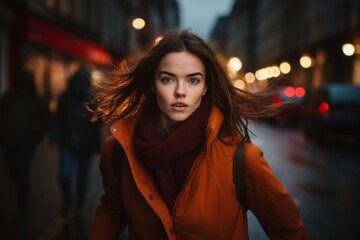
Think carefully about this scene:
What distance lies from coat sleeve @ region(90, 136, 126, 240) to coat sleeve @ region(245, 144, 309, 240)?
66cm

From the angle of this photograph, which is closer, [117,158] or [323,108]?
[117,158]

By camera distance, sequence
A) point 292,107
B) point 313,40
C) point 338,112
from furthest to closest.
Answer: point 313,40 < point 292,107 < point 338,112

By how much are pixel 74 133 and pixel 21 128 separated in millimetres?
673

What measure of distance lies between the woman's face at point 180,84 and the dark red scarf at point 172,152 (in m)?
0.06

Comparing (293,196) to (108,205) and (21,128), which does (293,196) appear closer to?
(21,128)

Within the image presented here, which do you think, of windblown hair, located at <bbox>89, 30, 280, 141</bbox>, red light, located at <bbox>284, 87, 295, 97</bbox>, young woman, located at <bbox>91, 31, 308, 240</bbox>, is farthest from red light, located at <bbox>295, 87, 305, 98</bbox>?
young woman, located at <bbox>91, 31, 308, 240</bbox>

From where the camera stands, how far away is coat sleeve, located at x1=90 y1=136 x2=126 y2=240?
2.21 meters

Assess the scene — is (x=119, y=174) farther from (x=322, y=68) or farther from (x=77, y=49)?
(x=322, y=68)

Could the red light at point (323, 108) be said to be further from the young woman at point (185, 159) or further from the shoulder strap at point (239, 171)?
the shoulder strap at point (239, 171)

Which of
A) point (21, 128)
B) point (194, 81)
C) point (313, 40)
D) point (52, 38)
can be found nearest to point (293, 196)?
point (21, 128)

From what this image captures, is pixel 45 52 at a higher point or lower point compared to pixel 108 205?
higher

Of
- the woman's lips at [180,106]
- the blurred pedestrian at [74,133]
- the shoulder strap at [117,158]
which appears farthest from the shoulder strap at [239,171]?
the blurred pedestrian at [74,133]

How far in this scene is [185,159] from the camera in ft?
6.82

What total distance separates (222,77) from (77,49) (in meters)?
21.0
